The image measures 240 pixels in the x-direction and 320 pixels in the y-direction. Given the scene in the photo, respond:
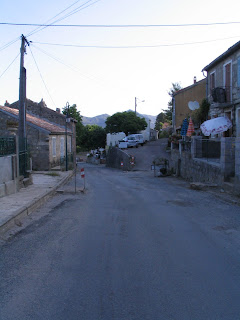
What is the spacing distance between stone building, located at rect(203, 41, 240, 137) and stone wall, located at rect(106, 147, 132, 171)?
16.7 m

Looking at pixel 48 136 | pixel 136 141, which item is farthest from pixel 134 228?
pixel 136 141

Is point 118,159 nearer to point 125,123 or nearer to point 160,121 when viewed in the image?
point 125,123

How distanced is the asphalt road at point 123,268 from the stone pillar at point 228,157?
482cm

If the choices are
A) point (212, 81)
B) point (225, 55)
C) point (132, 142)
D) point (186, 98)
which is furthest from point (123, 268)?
point (132, 142)

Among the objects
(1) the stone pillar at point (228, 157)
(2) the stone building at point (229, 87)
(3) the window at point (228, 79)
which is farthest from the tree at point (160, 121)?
(1) the stone pillar at point (228, 157)

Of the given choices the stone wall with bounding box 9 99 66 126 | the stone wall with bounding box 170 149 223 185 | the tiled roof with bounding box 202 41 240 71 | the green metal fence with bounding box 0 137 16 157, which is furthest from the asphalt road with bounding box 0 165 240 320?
the stone wall with bounding box 9 99 66 126

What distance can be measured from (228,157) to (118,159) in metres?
27.8

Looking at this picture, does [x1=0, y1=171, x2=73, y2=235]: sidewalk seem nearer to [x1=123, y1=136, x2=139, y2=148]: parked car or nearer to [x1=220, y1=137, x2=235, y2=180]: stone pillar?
[x1=220, y1=137, x2=235, y2=180]: stone pillar

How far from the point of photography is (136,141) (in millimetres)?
48719

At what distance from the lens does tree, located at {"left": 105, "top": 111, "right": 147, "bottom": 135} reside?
56.2 metres

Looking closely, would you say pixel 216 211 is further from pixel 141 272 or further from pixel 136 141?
pixel 136 141

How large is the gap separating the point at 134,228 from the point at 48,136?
18.6 metres

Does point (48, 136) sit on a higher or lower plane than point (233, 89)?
lower

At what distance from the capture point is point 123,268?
5.15m
